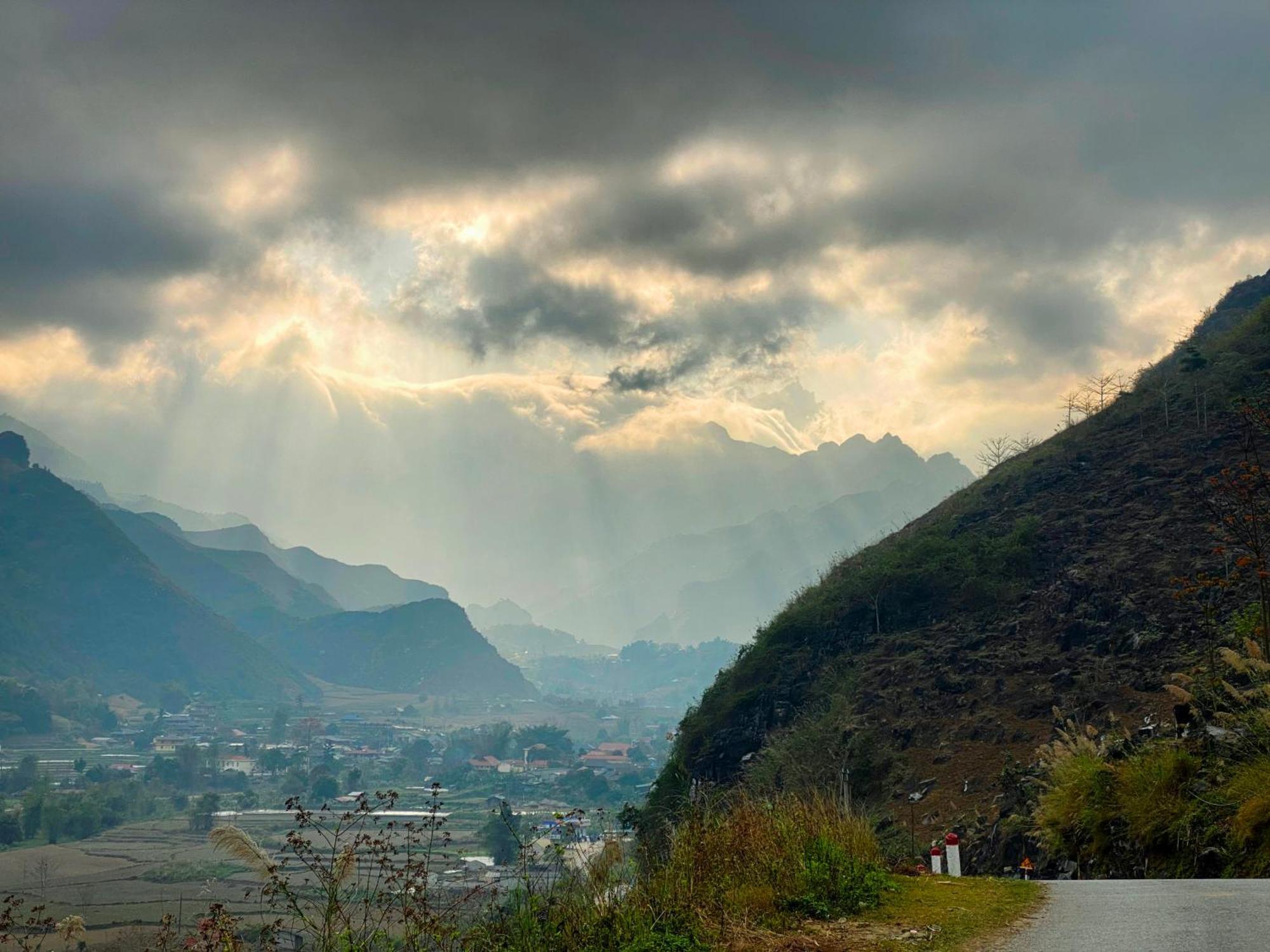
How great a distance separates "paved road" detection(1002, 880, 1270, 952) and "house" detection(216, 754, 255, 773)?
178936 millimetres

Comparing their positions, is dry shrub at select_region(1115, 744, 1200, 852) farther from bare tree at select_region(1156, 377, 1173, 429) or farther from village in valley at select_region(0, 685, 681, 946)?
bare tree at select_region(1156, 377, 1173, 429)

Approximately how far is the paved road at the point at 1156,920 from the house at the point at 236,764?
179 m

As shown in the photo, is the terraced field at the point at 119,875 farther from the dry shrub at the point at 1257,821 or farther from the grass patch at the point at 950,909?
the dry shrub at the point at 1257,821

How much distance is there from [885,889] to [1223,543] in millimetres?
32540

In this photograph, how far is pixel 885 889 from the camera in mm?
10867

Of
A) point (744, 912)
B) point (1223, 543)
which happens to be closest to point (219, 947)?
point (744, 912)

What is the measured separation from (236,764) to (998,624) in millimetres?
164970

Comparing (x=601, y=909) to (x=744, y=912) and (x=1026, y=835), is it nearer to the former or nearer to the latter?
(x=744, y=912)

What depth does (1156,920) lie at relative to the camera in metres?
9.03

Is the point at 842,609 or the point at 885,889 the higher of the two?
the point at 842,609

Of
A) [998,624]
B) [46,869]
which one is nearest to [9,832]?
[46,869]

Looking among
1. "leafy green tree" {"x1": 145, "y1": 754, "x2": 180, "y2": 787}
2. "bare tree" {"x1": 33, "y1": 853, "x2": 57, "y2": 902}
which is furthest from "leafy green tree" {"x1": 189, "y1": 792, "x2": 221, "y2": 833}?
"leafy green tree" {"x1": 145, "y1": 754, "x2": 180, "y2": 787}

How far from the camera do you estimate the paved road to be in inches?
316

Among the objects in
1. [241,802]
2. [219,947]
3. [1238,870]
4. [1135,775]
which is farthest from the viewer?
[241,802]
